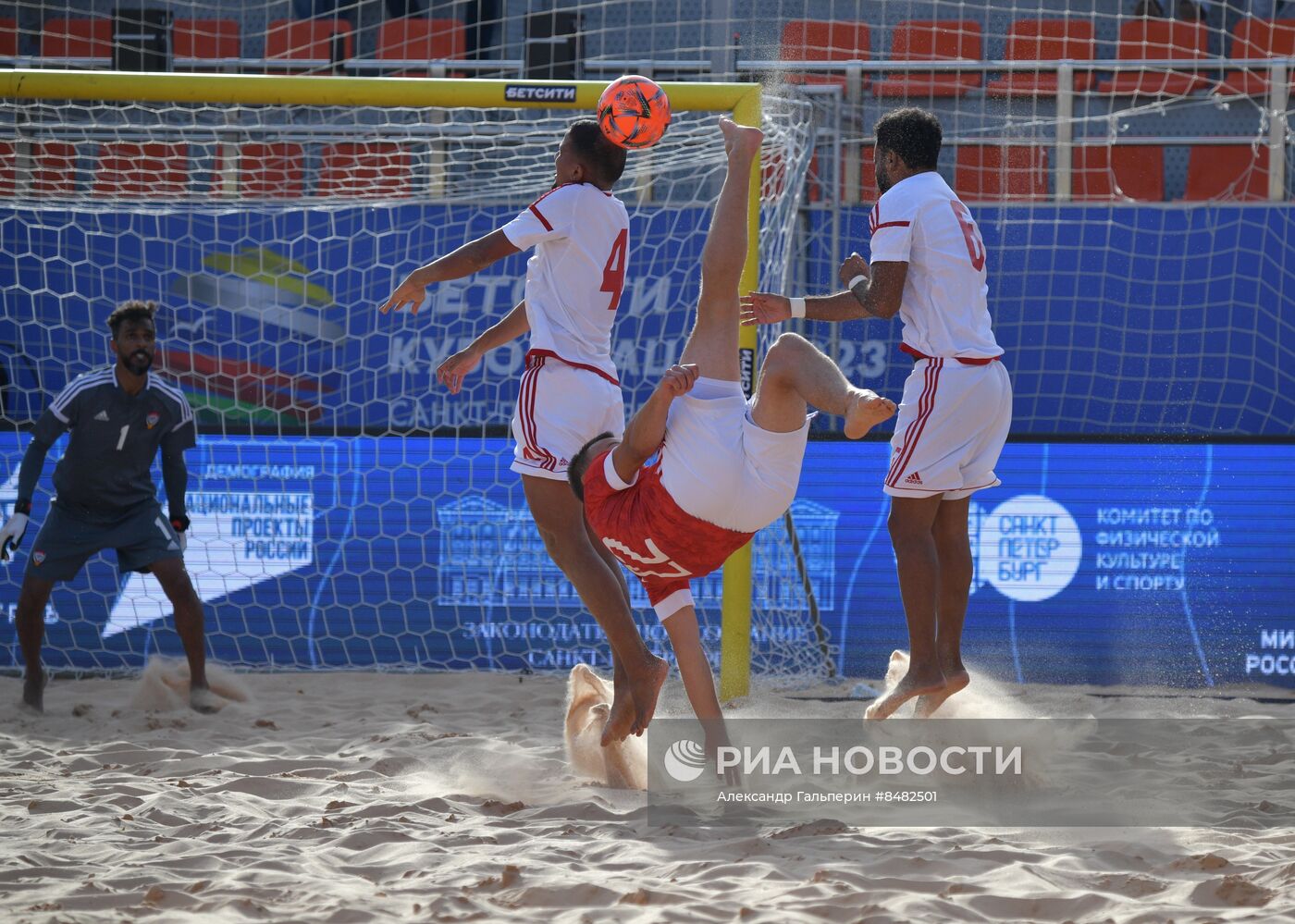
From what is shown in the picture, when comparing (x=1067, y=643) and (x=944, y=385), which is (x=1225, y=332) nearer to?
(x=1067, y=643)

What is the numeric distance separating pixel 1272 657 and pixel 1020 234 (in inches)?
125

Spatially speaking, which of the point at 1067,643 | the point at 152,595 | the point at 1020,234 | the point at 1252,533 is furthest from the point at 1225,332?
the point at 152,595

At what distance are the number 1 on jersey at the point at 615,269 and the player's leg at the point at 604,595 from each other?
71 centimetres

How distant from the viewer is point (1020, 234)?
8688mm

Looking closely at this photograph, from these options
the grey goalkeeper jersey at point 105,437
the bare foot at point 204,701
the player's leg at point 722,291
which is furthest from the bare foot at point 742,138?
the bare foot at point 204,701

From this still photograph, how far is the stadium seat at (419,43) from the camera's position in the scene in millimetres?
10703

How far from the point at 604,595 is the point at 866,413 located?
4.27 ft

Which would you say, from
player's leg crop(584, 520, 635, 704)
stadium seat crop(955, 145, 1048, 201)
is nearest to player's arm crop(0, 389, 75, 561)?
player's leg crop(584, 520, 635, 704)

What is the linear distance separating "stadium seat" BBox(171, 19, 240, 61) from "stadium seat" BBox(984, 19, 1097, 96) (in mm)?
6016

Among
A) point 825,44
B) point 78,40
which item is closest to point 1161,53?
point 825,44

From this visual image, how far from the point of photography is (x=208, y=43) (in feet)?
35.7

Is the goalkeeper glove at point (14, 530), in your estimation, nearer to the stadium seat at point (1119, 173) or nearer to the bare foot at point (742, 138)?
the bare foot at point (742, 138)

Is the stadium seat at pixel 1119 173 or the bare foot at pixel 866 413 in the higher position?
the stadium seat at pixel 1119 173

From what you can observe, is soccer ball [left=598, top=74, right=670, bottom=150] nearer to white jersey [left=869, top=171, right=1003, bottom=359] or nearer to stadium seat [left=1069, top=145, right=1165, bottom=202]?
white jersey [left=869, top=171, right=1003, bottom=359]
